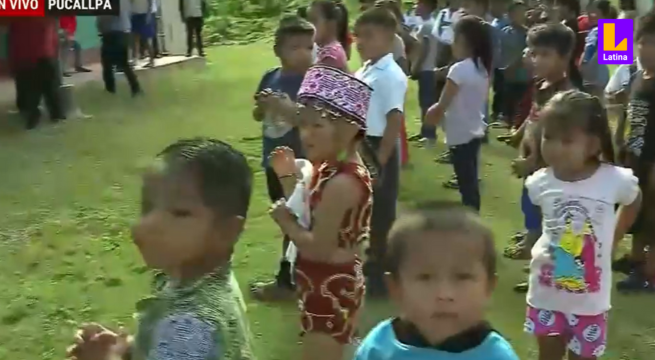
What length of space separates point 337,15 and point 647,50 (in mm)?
1911

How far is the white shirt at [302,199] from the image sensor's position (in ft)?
10.5

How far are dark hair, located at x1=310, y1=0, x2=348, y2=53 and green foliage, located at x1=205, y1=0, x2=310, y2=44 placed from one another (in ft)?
44.6

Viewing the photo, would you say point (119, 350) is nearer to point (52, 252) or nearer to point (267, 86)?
point (267, 86)

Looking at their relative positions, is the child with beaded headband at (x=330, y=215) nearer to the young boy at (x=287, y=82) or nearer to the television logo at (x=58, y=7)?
the young boy at (x=287, y=82)

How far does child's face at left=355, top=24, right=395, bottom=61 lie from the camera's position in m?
4.90

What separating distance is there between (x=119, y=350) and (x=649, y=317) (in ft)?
10.7

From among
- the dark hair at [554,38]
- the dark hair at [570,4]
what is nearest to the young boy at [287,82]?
the dark hair at [554,38]

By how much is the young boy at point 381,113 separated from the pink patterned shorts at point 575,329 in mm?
1588

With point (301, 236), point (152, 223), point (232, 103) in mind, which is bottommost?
point (232, 103)

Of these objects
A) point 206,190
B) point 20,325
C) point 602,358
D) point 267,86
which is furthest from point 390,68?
point 206,190

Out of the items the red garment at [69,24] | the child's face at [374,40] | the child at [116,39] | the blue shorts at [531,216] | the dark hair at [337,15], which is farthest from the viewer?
the red garment at [69,24]

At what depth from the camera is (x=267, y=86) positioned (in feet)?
16.2

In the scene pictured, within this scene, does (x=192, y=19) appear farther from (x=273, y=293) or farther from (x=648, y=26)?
(x=648, y=26)

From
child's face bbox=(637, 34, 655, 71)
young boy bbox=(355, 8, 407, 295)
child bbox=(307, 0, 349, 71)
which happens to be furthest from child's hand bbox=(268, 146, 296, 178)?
child's face bbox=(637, 34, 655, 71)
